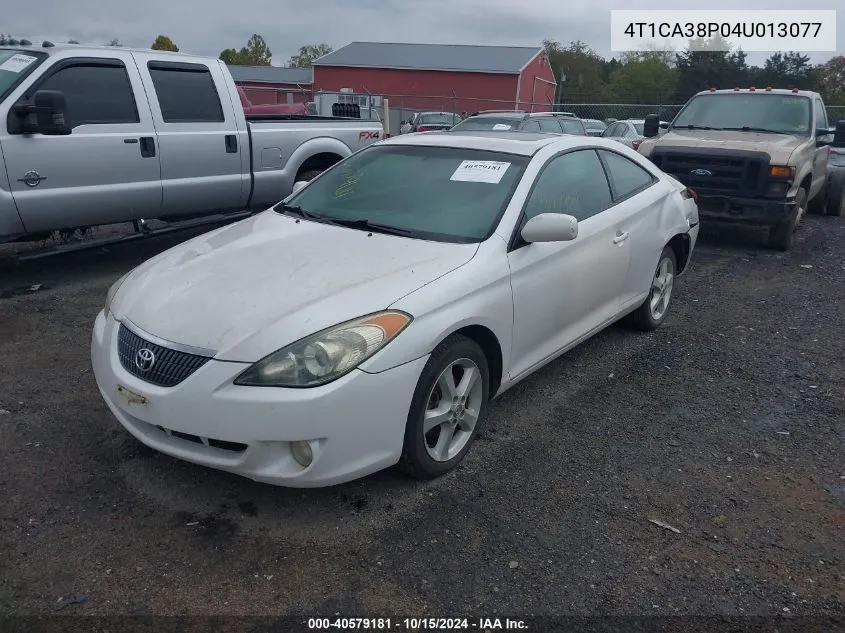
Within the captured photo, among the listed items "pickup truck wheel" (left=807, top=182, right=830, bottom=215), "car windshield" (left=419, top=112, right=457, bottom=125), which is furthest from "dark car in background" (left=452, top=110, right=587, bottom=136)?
"car windshield" (left=419, top=112, right=457, bottom=125)

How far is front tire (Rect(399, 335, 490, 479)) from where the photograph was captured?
3.28m

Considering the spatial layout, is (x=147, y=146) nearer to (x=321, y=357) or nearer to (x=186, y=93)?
(x=186, y=93)

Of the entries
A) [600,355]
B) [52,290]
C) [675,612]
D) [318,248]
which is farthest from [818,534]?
[52,290]

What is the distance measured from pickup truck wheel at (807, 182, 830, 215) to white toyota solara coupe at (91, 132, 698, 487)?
349 inches

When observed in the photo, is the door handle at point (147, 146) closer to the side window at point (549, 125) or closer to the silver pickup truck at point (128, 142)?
the silver pickup truck at point (128, 142)

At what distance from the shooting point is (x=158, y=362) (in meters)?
3.12

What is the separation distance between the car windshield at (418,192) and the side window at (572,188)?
17 cm

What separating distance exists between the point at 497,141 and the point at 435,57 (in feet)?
146

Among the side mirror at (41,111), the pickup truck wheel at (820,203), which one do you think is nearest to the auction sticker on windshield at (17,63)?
the side mirror at (41,111)

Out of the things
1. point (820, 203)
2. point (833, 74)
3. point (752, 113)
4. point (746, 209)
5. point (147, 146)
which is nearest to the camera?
point (147, 146)

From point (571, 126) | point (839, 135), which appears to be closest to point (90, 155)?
point (839, 135)

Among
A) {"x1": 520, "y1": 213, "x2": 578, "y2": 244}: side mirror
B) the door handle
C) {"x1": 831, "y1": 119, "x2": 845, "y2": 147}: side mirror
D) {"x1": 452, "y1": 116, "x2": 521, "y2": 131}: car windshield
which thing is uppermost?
{"x1": 452, "y1": 116, "x2": 521, "y2": 131}: car windshield

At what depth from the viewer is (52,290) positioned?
6.39 meters

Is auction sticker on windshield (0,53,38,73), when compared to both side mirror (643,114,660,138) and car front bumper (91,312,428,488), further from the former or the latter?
side mirror (643,114,660,138)
